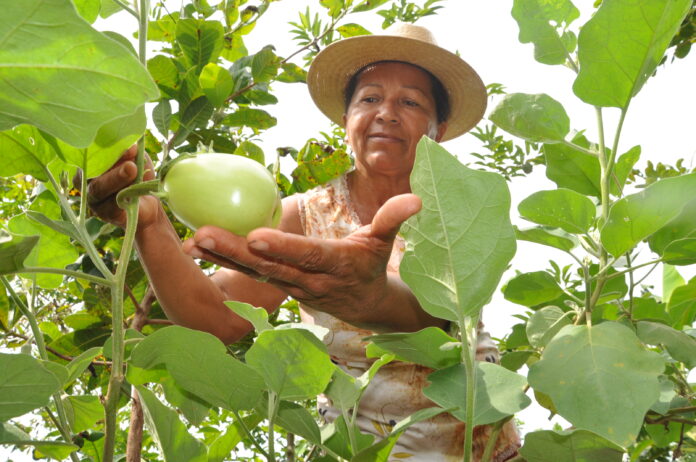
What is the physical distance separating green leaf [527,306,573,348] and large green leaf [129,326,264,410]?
1.12 ft

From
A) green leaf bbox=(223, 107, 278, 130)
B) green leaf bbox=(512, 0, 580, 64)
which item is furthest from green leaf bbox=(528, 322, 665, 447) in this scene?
green leaf bbox=(223, 107, 278, 130)

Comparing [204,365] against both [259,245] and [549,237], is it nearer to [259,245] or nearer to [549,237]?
[259,245]

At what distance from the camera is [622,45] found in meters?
0.60

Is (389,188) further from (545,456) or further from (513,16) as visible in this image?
(545,456)

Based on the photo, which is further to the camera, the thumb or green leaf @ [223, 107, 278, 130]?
green leaf @ [223, 107, 278, 130]

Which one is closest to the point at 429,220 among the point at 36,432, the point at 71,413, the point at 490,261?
the point at 490,261

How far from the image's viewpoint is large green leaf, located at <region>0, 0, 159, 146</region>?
333 mm

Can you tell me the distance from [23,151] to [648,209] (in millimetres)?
604

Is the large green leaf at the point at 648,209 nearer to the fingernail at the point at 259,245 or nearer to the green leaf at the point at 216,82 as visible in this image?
the fingernail at the point at 259,245

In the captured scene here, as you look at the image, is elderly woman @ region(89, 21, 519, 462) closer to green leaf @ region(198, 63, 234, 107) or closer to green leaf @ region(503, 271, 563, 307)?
green leaf @ region(503, 271, 563, 307)

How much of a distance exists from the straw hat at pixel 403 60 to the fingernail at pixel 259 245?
1383 millimetres

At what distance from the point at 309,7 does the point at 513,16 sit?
1.87 meters

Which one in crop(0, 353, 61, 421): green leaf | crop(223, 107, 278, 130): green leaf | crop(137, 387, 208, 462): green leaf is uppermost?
crop(223, 107, 278, 130): green leaf

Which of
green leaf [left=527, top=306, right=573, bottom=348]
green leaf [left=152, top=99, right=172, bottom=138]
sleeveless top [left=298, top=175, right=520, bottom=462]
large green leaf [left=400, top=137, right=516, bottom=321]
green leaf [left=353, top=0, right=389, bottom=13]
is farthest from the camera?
green leaf [left=353, top=0, right=389, bottom=13]
